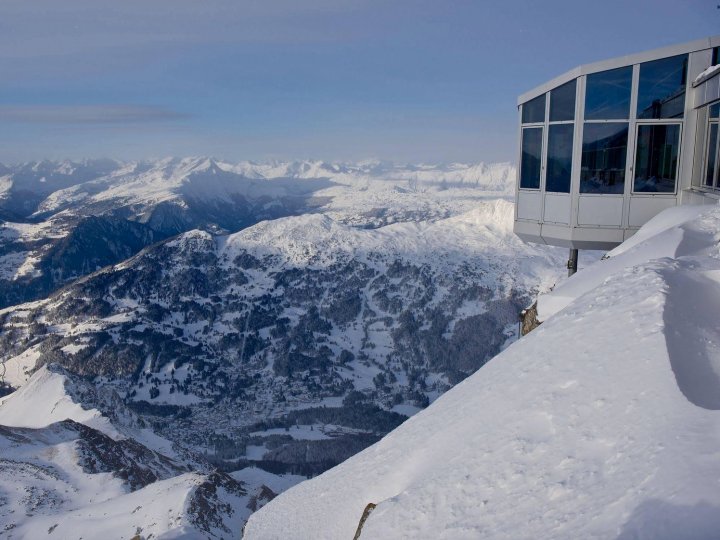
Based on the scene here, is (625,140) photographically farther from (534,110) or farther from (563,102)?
(534,110)

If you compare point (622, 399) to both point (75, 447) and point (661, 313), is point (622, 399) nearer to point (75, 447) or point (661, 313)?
point (661, 313)

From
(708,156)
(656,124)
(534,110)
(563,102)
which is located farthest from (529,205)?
(708,156)

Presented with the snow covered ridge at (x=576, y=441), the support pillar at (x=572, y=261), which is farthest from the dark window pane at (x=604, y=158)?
the snow covered ridge at (x=576, y=441)

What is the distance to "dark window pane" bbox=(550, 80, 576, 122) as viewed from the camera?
21734mm

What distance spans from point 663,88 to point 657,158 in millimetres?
2605

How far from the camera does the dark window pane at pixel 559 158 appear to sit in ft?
72.5

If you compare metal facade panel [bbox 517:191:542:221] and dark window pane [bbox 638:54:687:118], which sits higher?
dark window pane [bbox 638:54:687:118]

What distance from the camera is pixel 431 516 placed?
8.45 meters

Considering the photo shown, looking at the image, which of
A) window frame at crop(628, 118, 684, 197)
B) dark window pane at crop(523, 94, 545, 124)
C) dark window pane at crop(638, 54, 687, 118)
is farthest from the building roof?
window frame at crop(628, 118, 684, 197)

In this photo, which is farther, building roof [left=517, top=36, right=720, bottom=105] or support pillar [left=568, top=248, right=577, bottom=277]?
support pillar [left=568, top=248, right=577, bottom=277]

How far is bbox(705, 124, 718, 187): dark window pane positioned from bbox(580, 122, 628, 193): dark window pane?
2776 mm

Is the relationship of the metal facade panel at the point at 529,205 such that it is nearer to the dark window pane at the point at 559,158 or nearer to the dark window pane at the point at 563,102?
the dark window pane at the point at 559,158

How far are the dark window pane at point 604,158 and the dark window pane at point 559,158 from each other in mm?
626

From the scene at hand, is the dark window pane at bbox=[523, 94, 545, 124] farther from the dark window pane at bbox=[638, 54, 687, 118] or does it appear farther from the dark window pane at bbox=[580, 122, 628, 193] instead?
the dark window pane at bbox=[638, 54, 687, 118]
